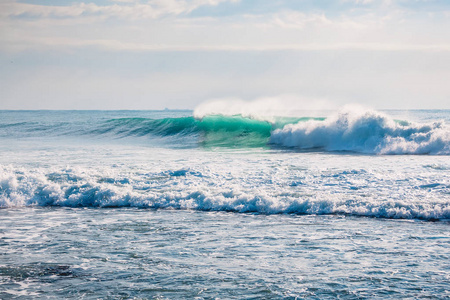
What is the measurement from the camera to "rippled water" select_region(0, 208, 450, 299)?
4730 millimetres

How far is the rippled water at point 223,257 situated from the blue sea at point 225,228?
0.07 feet

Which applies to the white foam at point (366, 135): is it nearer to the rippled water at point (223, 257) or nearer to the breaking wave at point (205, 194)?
the breaking wave at point (205, 194)

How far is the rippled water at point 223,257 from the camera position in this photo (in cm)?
473

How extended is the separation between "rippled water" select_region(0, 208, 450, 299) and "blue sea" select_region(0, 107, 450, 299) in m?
0.02

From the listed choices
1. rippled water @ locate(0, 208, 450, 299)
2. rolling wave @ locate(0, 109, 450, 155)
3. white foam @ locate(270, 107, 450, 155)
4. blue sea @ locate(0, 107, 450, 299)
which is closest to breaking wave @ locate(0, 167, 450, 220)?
blue sea @ locate(0, 107, 450, 299)

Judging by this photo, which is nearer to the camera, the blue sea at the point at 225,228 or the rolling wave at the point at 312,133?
the blue sea at the point at 225,228

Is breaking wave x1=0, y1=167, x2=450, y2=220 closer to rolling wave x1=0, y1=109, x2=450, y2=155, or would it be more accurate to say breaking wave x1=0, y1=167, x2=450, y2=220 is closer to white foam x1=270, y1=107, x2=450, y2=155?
white foam x1=270, y1=107, x2=450, y2=155

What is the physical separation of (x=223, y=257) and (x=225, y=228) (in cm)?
158

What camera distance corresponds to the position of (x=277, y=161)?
1452 cm

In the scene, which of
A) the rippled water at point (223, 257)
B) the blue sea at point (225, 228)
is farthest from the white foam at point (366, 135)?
the rippled water at point (223, 257)

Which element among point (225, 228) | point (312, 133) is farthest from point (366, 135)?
point (225, 228)

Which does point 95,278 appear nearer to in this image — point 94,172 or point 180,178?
point 180,178

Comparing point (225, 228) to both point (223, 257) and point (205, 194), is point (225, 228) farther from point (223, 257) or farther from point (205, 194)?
point (205, 194)

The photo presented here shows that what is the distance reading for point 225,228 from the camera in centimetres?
737
